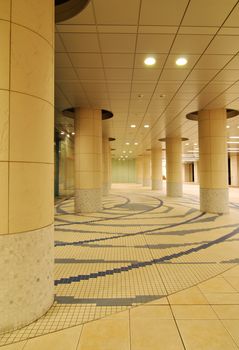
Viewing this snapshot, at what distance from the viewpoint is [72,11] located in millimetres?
Result: 4137

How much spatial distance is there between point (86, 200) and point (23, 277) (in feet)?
23.9

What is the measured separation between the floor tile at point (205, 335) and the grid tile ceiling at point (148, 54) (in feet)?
15.5

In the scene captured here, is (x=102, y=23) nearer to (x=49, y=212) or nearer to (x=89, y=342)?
(x=49, y=212)

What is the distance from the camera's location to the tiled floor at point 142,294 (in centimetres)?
230

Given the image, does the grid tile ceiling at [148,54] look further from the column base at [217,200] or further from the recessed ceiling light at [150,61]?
the column base at [217,200]

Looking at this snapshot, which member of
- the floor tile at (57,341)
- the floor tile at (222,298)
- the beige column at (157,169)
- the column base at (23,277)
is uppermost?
the beige column at (157,169)

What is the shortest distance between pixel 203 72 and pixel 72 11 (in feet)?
12.8

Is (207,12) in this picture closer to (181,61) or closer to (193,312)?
(181,61)

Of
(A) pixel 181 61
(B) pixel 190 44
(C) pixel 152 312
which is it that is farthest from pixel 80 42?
(C) pixel 152 312

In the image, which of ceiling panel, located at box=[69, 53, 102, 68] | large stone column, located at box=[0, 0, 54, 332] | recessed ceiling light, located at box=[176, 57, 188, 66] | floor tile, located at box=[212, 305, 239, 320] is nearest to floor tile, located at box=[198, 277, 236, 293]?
floor tile, located at box=[212, 305, 239, 320]

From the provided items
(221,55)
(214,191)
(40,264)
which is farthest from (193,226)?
(40,264)

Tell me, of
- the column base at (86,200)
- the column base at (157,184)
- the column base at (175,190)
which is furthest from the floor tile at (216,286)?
the column base at (157,184)

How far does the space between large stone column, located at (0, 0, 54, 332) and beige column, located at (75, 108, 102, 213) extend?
22.8ft

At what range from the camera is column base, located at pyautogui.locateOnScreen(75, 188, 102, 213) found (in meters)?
9.73
